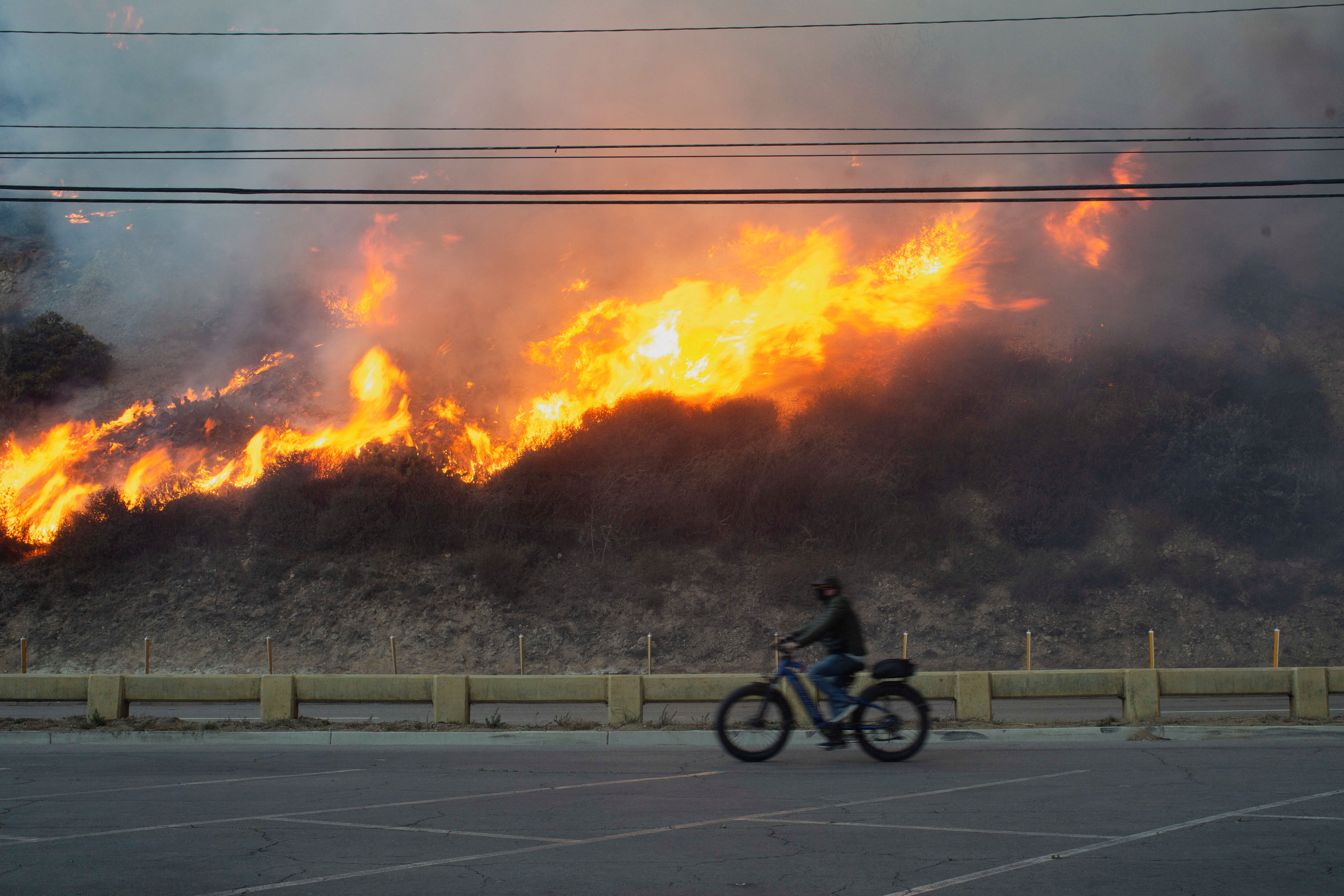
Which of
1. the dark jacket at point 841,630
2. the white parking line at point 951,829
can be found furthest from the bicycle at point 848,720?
the white parking line at point 951,829

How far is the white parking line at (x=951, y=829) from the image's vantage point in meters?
5.37

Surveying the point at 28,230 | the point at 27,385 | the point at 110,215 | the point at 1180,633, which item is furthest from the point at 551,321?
the point at 28,230

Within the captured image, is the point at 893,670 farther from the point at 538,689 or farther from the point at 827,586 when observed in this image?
the point at 538,689

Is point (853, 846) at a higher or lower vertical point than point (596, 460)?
lower

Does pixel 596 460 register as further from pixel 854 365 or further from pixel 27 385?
pixel 27 385

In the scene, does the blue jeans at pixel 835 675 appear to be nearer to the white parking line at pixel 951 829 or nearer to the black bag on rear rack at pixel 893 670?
the black bag on rear rack at pixel 893 670

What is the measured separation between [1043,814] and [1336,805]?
6.92 feet

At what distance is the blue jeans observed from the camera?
25.6 ft

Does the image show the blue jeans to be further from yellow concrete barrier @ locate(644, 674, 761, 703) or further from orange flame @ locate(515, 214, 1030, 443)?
orange flame @ locate(515, 214, 1030, 443)

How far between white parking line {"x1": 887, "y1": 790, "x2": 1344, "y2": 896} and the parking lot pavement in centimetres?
2

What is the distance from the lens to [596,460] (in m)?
27.4

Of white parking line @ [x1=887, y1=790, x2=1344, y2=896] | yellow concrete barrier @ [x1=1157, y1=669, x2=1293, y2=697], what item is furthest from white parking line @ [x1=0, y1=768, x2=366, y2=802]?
yellow concrete barrier @ [x1=1157, y1=669, x2=1293, y2=697]

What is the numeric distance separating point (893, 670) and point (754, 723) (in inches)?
51.7

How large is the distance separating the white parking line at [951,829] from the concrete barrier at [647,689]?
13.7 feet
